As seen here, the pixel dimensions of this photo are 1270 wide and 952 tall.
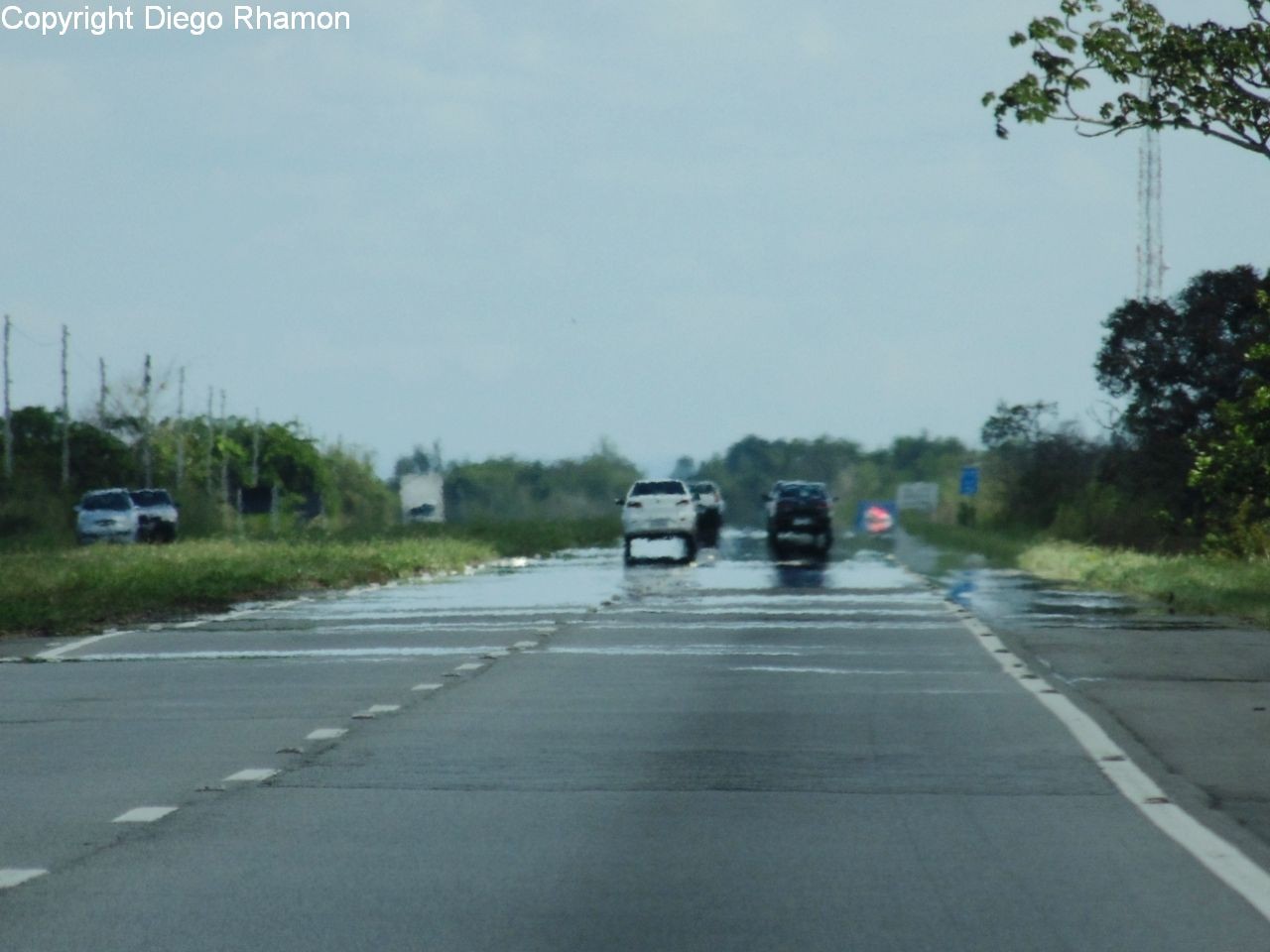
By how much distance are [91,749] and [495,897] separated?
18.6ft

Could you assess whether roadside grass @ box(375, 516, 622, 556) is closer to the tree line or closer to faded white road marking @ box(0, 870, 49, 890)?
the tree line

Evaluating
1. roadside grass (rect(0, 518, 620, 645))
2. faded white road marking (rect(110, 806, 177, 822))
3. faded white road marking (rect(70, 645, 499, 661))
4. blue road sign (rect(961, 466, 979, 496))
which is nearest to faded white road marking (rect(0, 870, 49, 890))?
faded white road marking (rect(110, 806, 177, 822))

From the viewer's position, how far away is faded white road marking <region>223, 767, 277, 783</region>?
1202 centimetres

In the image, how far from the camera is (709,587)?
37031 millimetres

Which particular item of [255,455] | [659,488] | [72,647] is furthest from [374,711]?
[255,455]

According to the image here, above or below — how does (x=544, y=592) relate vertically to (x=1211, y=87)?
below

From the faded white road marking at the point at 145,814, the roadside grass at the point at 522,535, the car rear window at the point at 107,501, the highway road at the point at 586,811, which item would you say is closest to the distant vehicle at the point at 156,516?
the car rear window at the point at 107,501

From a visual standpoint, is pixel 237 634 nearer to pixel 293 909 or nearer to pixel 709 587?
pixel 709 587

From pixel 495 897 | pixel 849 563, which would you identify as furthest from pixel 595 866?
pixel 849 563

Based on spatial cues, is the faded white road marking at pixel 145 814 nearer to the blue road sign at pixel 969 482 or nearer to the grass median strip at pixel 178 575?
the grass median strip at pixel 178 575

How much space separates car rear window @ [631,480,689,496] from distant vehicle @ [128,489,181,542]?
18822mm

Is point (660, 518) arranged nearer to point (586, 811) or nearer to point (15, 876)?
point (586, 811)

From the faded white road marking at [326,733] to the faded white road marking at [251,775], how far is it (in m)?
1.62

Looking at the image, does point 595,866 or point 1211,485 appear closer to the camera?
point 595,866
